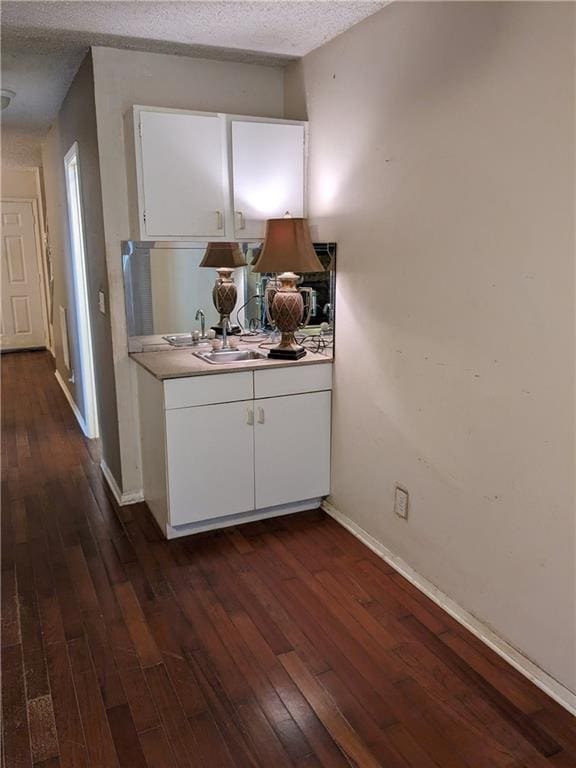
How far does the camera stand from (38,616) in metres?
2.33

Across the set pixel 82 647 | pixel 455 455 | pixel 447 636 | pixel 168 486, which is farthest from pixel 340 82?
pixel 82 647

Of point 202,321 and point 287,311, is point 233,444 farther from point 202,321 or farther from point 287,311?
point 202,321

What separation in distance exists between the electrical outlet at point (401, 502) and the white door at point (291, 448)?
0.61 m

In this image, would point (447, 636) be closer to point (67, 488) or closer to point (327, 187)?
point (327, 187)

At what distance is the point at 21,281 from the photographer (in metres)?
7.74

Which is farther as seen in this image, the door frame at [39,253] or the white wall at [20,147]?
the door frame at [39,253]

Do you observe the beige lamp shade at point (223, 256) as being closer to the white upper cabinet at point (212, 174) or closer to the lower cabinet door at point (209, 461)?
the white upper cabinet at point (212, 174)

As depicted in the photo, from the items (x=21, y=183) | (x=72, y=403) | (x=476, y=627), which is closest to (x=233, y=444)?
(x=476, y=627)

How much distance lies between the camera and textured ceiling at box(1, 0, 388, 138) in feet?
7.70

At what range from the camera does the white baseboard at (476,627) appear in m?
1.88

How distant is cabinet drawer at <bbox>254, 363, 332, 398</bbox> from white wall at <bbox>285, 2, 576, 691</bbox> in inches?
7.2

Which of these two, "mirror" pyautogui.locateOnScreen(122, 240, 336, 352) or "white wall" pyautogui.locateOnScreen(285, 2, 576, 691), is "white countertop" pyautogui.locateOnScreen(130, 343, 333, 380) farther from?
"white wall" pyautogui.locateOnScreen(285, 2, 576, 691)

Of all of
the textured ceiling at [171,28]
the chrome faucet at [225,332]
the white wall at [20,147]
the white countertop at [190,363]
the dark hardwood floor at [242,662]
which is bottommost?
the dark hardwood floor at [242,662]

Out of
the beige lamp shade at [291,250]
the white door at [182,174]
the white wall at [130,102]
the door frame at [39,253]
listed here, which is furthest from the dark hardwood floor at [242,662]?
the door frame at [39,253]
